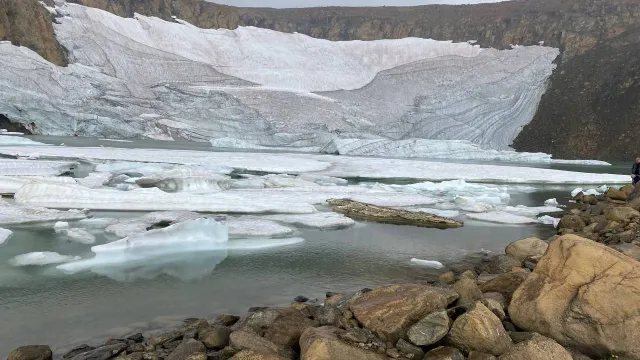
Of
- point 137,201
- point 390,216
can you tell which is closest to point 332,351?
point 390,216

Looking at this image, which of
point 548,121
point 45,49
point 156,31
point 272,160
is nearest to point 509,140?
point 548,121

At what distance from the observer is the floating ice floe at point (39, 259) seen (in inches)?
258

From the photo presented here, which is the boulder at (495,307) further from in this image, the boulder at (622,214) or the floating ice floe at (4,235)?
the floating ice floe at (4,235)

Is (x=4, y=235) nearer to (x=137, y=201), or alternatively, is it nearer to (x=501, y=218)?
(x=137, y=201)

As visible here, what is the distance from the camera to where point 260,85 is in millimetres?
44625

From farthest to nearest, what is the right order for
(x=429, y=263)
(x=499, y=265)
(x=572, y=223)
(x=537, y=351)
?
(x=572, y=223)
(x=429, y=263)
(x=499, y=265)
(x=537, y=351)

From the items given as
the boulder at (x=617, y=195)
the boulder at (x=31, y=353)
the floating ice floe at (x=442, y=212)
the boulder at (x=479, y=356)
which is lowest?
the boulder at (x=31, y=353)

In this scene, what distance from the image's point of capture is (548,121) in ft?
134

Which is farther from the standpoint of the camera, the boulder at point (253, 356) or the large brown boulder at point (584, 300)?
the boulder at point (253, 356)

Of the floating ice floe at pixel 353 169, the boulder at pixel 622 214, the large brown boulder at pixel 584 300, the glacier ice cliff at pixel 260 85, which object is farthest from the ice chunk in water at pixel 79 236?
the glacier ice cliff at pixel 260 85

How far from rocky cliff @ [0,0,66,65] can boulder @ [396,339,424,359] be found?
43.7 metres

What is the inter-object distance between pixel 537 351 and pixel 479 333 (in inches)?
15.3

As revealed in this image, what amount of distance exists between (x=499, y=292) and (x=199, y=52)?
156ft

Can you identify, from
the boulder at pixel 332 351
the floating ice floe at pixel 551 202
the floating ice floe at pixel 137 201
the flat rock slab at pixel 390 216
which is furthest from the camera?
the floating ice floe at pixel 551 202
